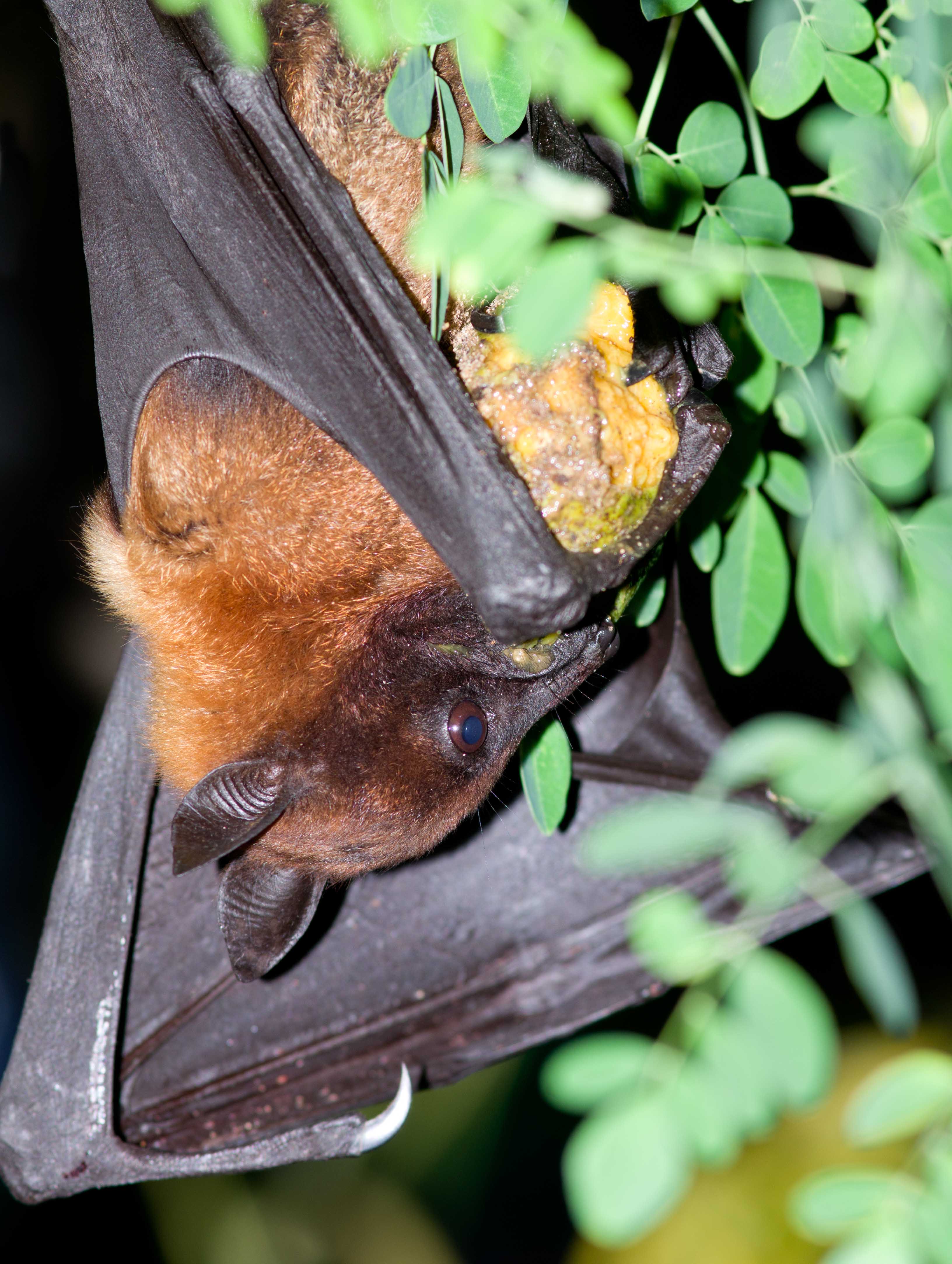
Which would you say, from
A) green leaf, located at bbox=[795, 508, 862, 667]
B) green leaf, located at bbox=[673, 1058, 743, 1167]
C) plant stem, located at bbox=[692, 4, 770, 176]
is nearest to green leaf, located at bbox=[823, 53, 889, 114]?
plant stem, located at bbox=[692, 4, 770, 176]

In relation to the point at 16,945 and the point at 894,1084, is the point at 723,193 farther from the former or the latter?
the point at 16,945

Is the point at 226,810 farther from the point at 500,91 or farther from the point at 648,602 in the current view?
the point at 500,91

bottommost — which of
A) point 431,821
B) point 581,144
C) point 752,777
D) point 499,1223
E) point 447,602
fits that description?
point 499,1223

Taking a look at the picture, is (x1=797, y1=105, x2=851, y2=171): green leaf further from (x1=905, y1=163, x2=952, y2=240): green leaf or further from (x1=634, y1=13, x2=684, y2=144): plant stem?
(x1=634, y1=13, x2=684, y2=144): plant stem

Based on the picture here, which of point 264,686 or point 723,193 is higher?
point 723,193

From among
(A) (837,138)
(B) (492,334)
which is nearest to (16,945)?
(B) (492,334)

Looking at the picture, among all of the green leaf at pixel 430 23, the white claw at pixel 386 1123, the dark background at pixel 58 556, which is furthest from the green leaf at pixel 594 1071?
the dark background at pixel 58 556
